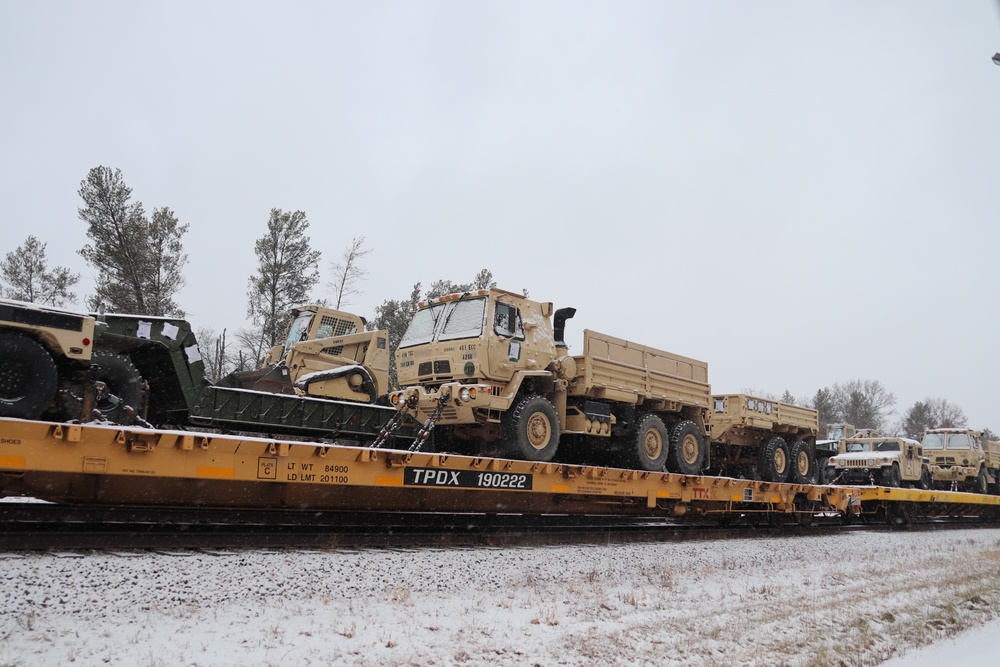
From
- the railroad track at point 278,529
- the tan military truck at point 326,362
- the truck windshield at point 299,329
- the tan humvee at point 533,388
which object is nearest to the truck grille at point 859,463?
the tan humvee at point 533,388

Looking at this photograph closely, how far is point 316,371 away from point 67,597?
9.05 m

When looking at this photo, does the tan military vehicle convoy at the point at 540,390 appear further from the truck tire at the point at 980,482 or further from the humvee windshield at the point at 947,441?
the truck tire at the point at 980,482

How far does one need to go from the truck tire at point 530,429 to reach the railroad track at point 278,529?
1.03 metres

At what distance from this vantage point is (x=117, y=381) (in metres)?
8.95

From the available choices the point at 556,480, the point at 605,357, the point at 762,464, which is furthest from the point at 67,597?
the point at 762,464

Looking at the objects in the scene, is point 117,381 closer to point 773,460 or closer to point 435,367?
point 435,367

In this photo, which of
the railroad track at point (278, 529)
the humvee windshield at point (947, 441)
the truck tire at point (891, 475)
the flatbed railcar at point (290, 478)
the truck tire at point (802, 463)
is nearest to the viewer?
the flatbed railcar at point (290, 478)

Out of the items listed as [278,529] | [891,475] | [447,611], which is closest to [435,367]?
[278,529]

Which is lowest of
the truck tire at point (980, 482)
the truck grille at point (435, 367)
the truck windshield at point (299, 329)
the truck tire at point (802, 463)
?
the truck tire at point (980, 482)

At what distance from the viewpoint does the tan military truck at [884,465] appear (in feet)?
65.3

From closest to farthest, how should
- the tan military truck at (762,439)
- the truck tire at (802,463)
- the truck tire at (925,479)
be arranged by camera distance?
1. the tan military truck at (762,439)
2. the truck tire at (802,463)
3. the truck tire at (925,479)

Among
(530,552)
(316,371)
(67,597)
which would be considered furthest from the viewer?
(316,371)

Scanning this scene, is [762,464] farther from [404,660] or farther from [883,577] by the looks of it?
[404,660]

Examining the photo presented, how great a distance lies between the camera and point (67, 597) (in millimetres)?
5035
